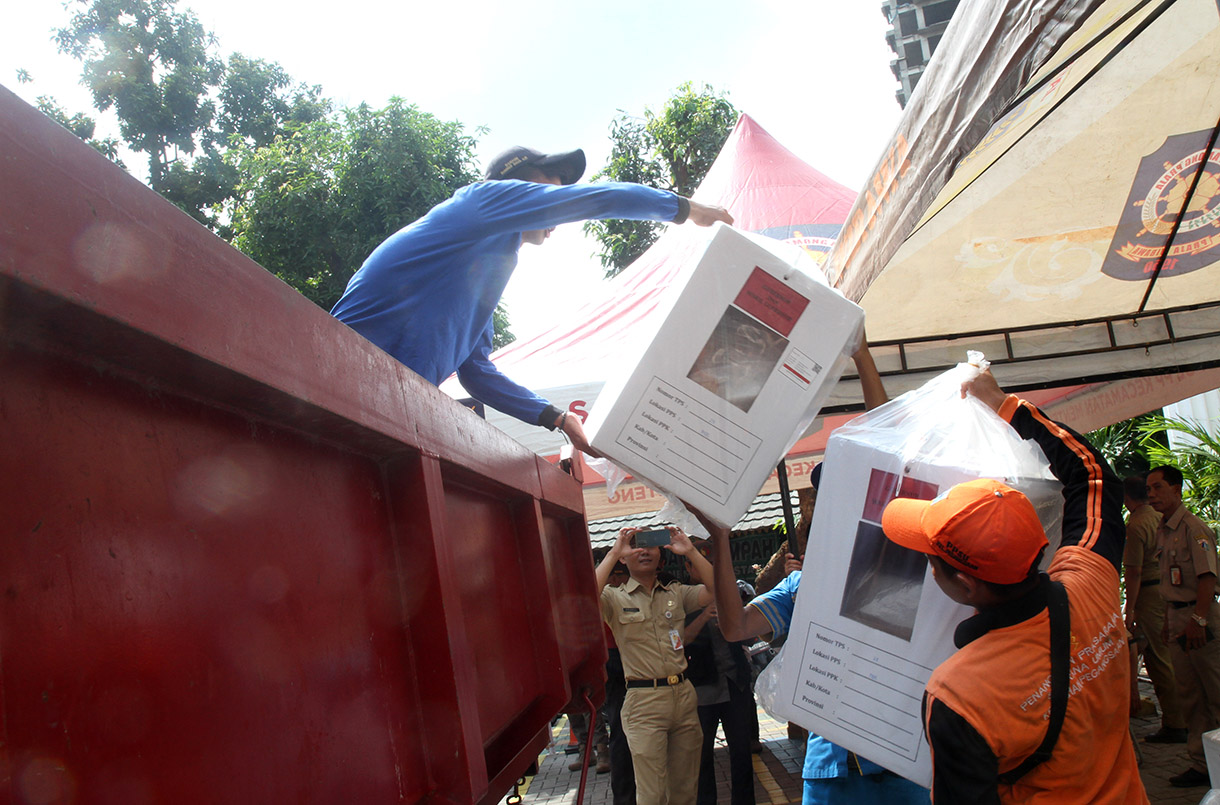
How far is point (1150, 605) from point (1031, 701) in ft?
16.2

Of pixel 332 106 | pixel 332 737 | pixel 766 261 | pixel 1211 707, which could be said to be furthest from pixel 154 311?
pixel 332 106

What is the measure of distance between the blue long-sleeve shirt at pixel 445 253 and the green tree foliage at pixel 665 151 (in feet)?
38.7

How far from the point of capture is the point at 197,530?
706 mm

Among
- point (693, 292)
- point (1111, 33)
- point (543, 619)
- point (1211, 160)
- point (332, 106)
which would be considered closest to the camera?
point (693, 292)

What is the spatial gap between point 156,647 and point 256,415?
283 mm

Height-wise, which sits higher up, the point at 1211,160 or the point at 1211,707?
the point at 1211,160

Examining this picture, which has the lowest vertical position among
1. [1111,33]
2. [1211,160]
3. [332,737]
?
[332,737]

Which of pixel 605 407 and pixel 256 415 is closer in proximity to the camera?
pixel 256 415

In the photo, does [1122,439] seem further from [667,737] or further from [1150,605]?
[667,737]

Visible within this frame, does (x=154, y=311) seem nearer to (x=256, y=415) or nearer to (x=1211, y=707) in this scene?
(x=256, y=415)

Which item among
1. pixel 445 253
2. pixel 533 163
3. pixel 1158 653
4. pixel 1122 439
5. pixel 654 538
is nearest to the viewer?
pixel 445 253

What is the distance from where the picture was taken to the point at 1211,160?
10.1 feet

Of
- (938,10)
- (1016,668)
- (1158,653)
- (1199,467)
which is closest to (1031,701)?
(1016,668)

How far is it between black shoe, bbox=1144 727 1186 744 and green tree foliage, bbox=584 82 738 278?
10162 mm
